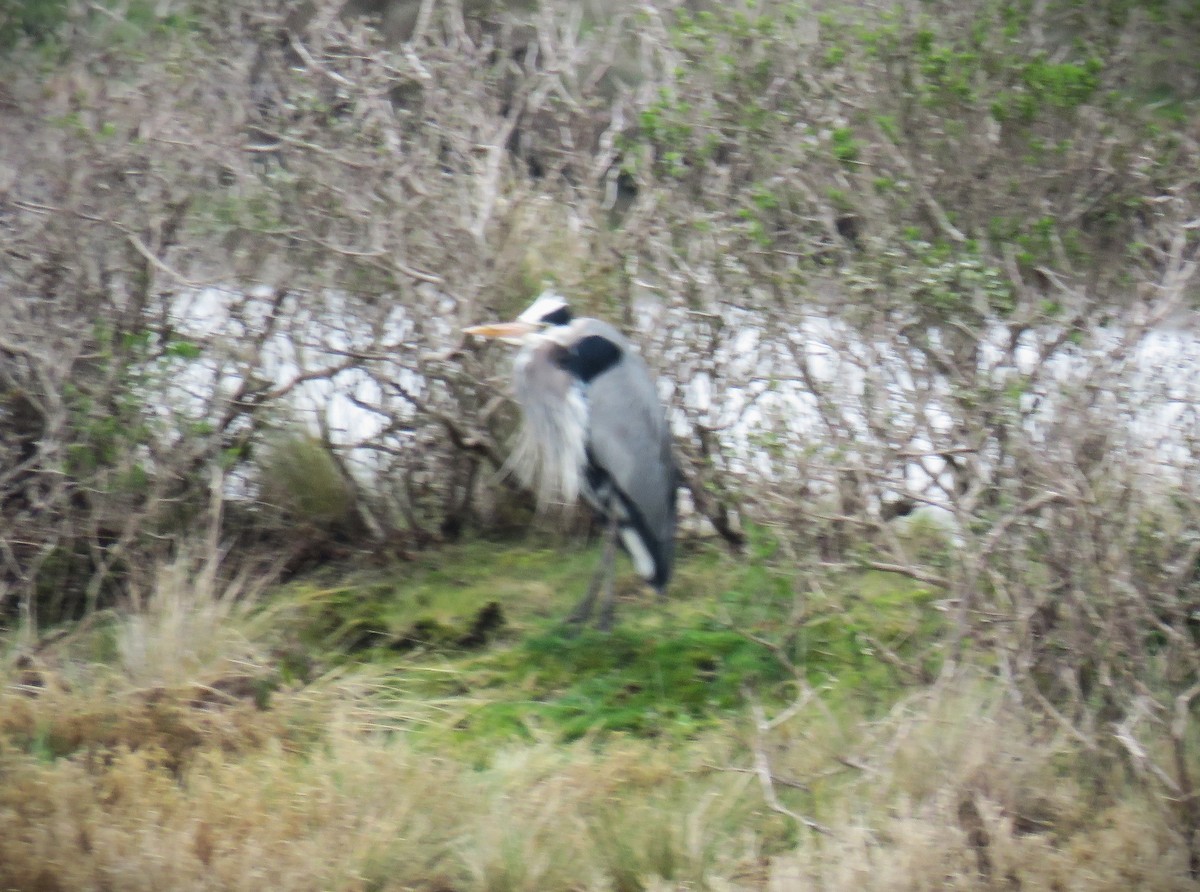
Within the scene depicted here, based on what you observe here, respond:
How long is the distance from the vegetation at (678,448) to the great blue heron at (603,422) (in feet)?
0.99

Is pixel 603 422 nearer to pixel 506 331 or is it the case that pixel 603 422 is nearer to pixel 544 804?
pixel 506 331

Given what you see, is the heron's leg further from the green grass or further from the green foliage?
the green foliage

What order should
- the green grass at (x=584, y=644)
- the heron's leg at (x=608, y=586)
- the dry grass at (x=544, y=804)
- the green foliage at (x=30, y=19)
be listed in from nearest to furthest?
the dry grass at (x=544, y=804) → the green grass at (x=584, y=644) → the heron's leg at (x=608, y=586) → the green foliage at (x=30, y=19)

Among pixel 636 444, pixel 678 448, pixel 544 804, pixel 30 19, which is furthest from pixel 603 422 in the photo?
pixel 30 19

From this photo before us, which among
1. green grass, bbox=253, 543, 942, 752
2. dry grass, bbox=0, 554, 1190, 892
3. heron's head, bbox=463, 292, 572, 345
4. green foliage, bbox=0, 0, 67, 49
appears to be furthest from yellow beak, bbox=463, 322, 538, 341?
green foliage, bbox=0, 0, 67, 49

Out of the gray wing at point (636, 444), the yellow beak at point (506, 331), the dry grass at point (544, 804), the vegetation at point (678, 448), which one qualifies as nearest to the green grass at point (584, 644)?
the vegetation at point (678, 448)

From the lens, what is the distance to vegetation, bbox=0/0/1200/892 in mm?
3514

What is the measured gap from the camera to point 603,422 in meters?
4.96

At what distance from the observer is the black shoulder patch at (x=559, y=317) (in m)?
5.01

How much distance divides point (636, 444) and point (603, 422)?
0.15 metres

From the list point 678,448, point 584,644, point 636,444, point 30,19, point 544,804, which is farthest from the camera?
point 30,19

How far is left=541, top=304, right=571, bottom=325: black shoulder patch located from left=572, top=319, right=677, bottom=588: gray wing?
62mm

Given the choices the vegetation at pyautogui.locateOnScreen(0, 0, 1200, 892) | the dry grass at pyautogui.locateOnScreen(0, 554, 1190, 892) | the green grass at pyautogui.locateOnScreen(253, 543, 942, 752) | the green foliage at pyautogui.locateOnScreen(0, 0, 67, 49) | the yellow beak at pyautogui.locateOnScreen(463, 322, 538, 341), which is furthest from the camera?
the green foliage at pyautogui.locateOnScreen(0, 0, 67, 49)

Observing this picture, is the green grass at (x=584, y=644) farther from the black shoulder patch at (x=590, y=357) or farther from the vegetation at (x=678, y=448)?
the black shoulder patch at (x=590, y=357)
